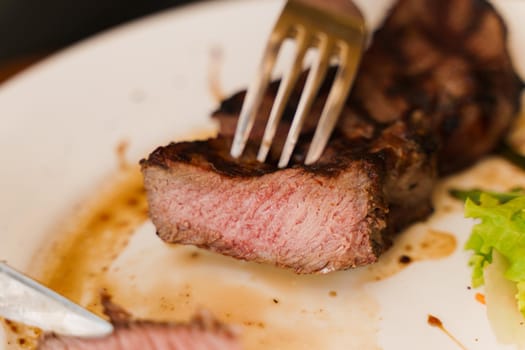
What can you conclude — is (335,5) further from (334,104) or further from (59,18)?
(59,18)

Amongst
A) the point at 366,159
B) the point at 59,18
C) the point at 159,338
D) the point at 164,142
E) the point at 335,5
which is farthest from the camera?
the point at 59,18

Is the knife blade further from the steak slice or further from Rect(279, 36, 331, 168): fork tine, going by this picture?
Rect(279, 36, 331, 168): fork tine

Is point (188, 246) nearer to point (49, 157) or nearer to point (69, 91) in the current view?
point (49, 157)

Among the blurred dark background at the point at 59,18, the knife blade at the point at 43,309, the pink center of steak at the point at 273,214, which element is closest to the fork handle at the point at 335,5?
the pink center of steak at the point at 273,214

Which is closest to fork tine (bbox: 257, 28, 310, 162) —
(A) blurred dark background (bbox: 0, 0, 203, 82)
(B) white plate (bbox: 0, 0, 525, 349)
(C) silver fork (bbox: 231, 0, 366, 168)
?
(C) silver fork (bbox: 231, 0, 366, 168)

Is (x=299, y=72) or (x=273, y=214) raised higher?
(x=299, y=72)

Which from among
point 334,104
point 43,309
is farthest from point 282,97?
point 43,309

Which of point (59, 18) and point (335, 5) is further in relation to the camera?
point (59, 18)
